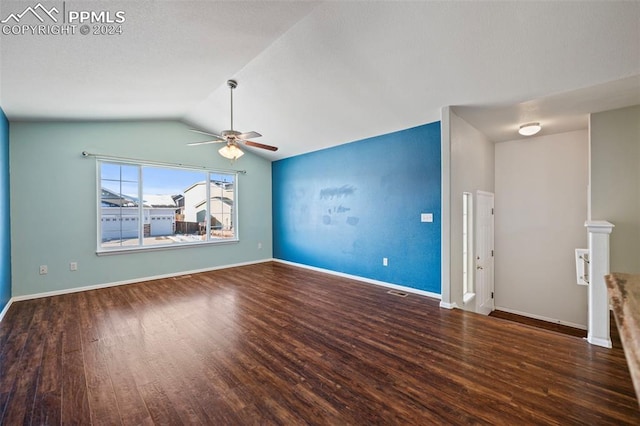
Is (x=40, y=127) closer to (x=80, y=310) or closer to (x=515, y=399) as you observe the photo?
(x=80, y=310)

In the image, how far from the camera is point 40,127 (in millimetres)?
4113

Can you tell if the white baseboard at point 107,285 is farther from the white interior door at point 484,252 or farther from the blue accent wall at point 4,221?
the white interior door at point 484,252

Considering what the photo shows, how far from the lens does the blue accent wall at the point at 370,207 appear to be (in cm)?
415

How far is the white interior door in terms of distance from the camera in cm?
447

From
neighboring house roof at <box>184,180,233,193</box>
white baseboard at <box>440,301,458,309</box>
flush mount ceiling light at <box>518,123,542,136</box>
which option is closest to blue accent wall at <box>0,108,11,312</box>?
neighboring house roof at <box>184,180,233,193</box>

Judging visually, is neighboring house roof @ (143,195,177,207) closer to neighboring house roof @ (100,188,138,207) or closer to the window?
the window

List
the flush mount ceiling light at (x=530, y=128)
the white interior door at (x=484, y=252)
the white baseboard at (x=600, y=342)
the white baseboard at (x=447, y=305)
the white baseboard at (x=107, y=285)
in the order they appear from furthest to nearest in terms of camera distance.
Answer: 1. the white interior door at (x=484, y=252)
2. the white baseboard at (x=107, y=285)
3. the flush mount ceiling light at (x=530, y=128)
4. the white baseboard at (x=447, y=305)
5. the white baseboard at (x=600, y=342)

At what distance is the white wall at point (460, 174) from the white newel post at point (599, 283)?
1315 millimetres

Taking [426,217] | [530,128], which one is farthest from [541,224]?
[426,217]

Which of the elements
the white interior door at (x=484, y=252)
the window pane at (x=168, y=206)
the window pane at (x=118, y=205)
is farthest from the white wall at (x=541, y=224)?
the window pane at (x=118, y=205)

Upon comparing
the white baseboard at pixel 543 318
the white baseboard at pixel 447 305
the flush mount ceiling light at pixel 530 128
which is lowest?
the white baseboard at pixel 543 318

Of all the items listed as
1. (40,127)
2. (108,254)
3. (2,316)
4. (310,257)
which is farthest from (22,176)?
(310,257)

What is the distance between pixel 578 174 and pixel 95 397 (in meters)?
6.47

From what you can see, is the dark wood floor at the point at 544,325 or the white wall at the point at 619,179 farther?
the dark wood floor at the point at 544,325
